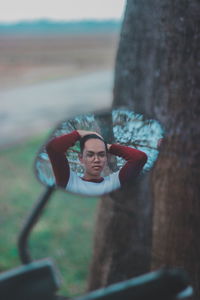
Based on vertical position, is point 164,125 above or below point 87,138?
below

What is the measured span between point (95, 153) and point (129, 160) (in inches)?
6.8

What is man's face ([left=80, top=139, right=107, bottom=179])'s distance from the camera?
1.32 metres

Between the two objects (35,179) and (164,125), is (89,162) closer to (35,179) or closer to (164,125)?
(164,125)

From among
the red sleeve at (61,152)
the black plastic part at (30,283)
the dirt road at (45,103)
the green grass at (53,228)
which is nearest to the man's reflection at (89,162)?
the red sleeve at (61,152)

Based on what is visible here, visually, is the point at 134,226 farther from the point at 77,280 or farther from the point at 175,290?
the point at 77,280

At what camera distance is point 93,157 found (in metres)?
→ 1.32

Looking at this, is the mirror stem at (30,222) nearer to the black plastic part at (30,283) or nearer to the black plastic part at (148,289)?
the black plastic part at (30,283)

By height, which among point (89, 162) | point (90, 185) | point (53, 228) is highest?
point (89, 162)

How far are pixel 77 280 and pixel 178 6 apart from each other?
2.97 metres

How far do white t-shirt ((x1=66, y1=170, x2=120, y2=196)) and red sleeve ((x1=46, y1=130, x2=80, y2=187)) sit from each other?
0.03m

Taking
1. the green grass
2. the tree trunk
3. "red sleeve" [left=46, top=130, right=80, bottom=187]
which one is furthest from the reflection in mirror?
the green grass

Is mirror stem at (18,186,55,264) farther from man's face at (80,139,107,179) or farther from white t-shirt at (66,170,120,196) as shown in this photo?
man's face at (80,139,107,179)

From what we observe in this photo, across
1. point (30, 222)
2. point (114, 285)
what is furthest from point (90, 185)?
point (30, 222)

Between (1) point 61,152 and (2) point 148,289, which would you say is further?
(1) point 61,152
